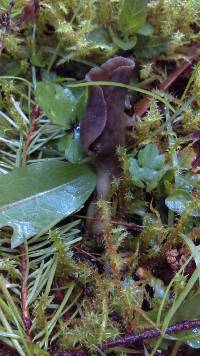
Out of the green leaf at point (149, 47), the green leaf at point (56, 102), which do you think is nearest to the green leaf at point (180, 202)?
the green leaf at point (56, 102)

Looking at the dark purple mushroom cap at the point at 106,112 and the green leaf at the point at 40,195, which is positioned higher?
the dark purple mushroom cap at the point at 106,112

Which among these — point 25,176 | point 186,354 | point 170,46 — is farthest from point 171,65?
point 186,354

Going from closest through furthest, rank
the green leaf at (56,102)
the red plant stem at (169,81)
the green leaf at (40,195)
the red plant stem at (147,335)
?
→ the red plant stem at (147,335) < the green leaf at (40,195) < the green leaf at (56,102) < the red plant stem at (169,81)

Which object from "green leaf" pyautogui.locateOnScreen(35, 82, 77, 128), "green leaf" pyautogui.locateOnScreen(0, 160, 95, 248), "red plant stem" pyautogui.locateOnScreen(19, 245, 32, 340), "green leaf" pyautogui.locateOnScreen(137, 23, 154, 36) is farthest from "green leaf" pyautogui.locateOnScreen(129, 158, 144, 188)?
"green leaf" pyautogui.locateOnScreen(137, 23, 154, 36)

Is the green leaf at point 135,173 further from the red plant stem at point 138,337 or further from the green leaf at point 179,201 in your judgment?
the red plant stem at point 138,337

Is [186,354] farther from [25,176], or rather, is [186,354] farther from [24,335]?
[25,176]

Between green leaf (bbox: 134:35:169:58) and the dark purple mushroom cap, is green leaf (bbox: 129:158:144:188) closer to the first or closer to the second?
the dark purple mushroom cap
